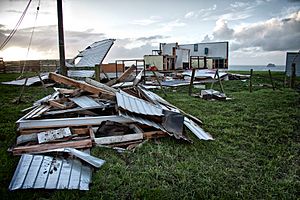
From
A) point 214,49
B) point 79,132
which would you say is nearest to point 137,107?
point 79,132

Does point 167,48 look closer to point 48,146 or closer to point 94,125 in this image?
point 94,125

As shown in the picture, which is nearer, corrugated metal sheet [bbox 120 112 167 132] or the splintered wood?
the splintered wood

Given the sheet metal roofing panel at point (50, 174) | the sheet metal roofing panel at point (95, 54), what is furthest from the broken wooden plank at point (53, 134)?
the sheet metal roofing panel at point (95, 54)

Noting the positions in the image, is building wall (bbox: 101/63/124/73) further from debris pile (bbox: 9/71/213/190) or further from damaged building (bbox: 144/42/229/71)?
debris pile (bbox: 9/71/213/190)

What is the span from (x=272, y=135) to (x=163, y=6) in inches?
319

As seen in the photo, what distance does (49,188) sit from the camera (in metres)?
2.83

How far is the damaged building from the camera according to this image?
84.5 feet

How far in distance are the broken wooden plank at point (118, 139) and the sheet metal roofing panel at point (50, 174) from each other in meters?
0.85

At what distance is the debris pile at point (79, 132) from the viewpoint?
3.11 m

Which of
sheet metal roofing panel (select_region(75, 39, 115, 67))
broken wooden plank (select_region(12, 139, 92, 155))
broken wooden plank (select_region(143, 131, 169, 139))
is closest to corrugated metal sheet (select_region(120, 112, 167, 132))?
broken wooden plank (select_region(143, 131, 169, 139))

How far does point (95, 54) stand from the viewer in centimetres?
1180

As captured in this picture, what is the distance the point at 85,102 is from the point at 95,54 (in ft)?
21.9

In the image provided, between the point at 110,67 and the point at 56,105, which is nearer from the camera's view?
the point at 56,105

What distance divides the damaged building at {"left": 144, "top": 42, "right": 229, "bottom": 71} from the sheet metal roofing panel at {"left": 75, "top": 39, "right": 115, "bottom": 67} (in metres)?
12.4
